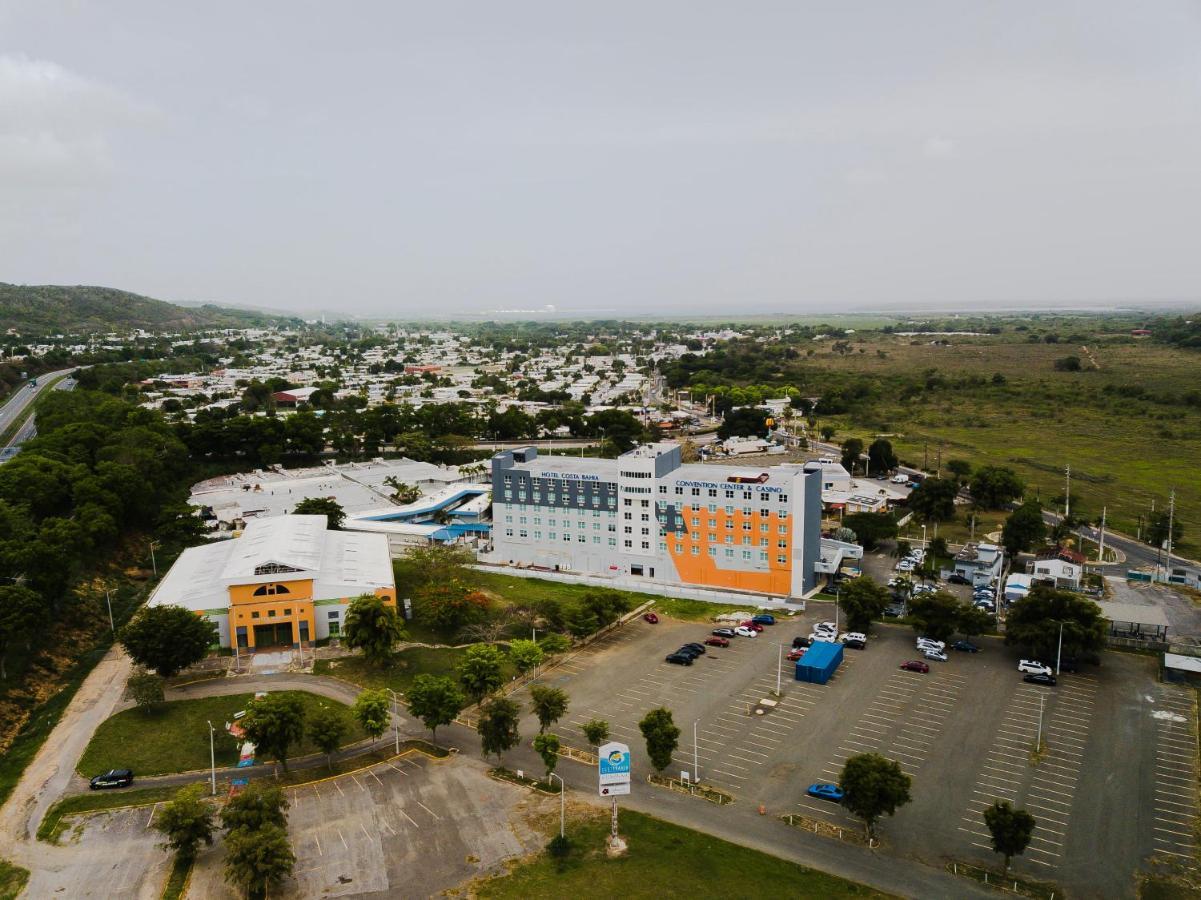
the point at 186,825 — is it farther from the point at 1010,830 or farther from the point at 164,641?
the point at 1010,830

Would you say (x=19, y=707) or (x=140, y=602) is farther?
(x=140, y=602)

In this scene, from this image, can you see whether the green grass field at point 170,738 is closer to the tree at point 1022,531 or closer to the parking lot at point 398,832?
the parking lot at point 398,832

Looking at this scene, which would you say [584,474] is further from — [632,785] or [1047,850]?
[1047,850]

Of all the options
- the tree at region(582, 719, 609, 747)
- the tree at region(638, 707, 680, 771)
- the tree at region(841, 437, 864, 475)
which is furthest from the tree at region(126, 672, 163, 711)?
the tree at region(841, 437, 864, 475)

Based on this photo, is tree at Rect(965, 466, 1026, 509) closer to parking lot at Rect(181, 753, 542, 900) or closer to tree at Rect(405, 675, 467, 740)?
tree at Rect(405, 675, 467, 740)

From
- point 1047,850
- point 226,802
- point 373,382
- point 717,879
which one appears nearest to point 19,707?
point 226,802
